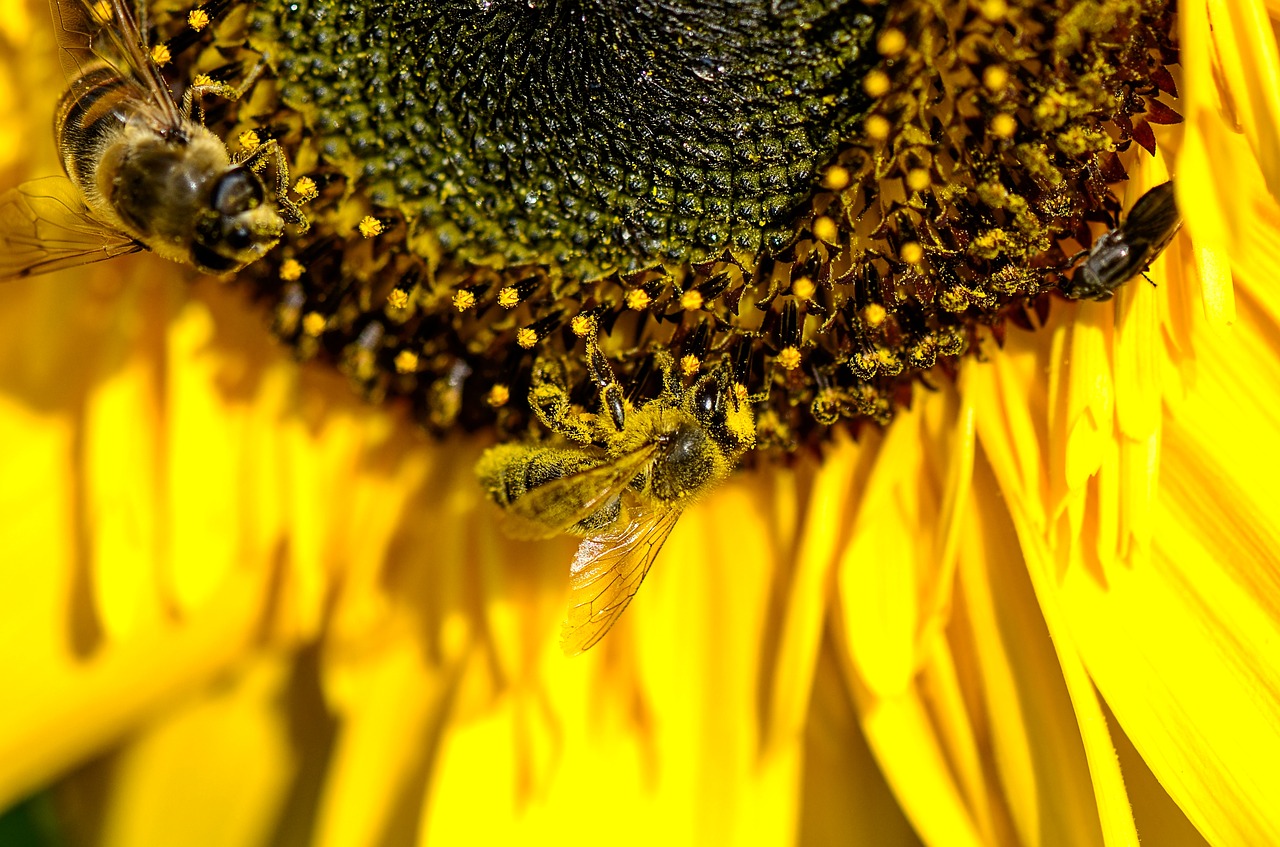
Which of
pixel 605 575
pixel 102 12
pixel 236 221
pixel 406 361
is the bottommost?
pixel 605 575

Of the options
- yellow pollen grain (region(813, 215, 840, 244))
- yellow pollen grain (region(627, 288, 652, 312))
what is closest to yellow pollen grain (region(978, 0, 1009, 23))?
yellow pollen grain (region(813, 215, 840, 244))

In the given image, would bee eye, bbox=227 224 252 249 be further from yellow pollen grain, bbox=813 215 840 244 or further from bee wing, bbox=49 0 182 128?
yellow pollen grain, bbox=813 215 840 244

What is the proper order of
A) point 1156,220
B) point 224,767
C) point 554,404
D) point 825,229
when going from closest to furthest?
1. point 1156,220
2. point 825,229
3. point 554,404
4. point 224,767

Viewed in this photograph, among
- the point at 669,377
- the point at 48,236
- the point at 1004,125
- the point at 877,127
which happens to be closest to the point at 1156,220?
the point at 1004,125

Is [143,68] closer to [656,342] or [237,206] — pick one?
[237,206]

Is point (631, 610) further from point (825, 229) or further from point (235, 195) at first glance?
point (235, 195)

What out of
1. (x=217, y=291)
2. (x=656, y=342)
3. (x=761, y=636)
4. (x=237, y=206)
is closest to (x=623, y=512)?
(x=656, y=342)

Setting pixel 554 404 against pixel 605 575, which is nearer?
pixel 605 575
